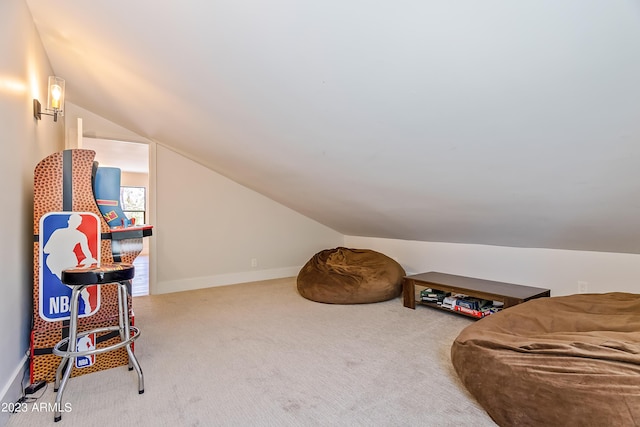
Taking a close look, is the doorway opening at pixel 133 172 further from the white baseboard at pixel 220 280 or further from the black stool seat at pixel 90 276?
the black stool seat at pixel 90 276

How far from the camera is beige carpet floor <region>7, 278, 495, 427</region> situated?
158cm

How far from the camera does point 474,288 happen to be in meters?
2.97

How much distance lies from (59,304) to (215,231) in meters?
2.59

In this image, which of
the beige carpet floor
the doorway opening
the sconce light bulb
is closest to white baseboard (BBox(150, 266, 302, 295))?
the doorway opening

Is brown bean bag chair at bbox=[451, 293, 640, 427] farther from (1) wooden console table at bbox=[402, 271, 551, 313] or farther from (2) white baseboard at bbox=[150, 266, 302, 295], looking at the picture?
(2) white baseboard at bbox=[150, 266, 302, 295]

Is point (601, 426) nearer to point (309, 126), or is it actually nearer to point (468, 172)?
point (468, 172)

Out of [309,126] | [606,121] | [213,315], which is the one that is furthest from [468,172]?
[213,315]

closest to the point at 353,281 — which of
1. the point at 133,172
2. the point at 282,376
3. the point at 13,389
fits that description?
the point at 282,376

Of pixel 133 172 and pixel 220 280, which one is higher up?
pixel 133 172

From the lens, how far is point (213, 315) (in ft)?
10.5

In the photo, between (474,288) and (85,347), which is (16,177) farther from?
(474,288)

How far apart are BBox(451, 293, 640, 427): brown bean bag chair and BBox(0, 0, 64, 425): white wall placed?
2346 mm

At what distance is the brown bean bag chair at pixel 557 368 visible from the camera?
4.17 ft

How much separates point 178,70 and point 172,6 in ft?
1.97
